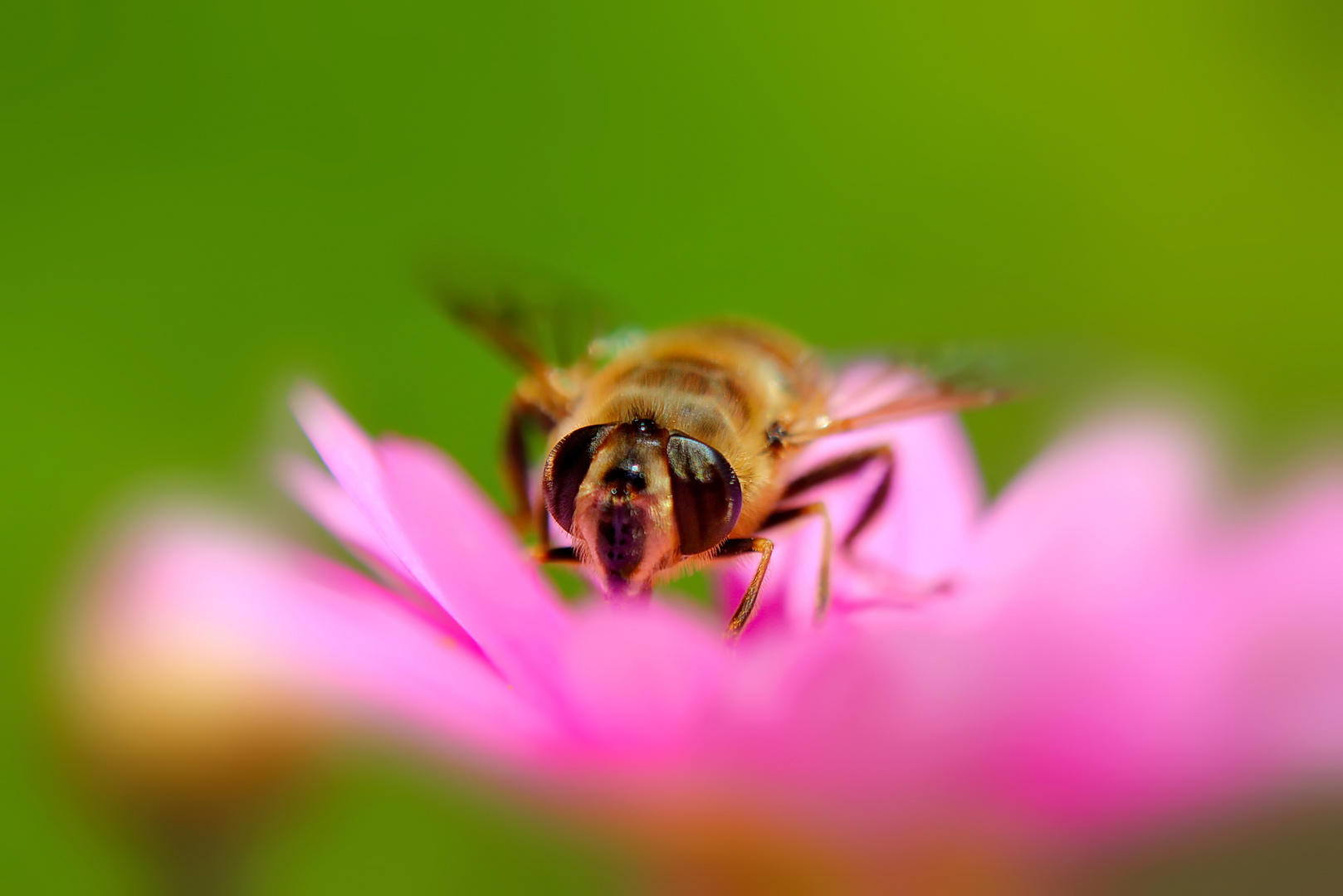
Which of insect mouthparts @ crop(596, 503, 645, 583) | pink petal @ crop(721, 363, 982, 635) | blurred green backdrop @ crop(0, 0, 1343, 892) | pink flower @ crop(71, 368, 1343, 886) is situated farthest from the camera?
blurred green backdrop @ crop(0, 0, 1343, 892)

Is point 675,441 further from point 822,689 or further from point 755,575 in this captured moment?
point 822,689

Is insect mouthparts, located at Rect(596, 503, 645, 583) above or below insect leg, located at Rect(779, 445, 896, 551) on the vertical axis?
below

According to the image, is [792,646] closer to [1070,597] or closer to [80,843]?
[1070,597]

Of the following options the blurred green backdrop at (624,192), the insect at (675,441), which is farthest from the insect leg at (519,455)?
the blurred green backdrop at (624,192)

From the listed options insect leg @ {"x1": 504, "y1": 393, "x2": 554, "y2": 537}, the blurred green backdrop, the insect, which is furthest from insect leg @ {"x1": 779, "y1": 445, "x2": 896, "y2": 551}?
the blurred green backdrop

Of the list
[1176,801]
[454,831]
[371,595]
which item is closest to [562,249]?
[454,831]

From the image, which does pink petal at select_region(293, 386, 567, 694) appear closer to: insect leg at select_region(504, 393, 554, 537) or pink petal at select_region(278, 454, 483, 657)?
pink petal at select_region(278, 454, 483, 657)

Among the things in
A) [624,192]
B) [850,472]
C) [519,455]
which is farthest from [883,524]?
[624,192]
